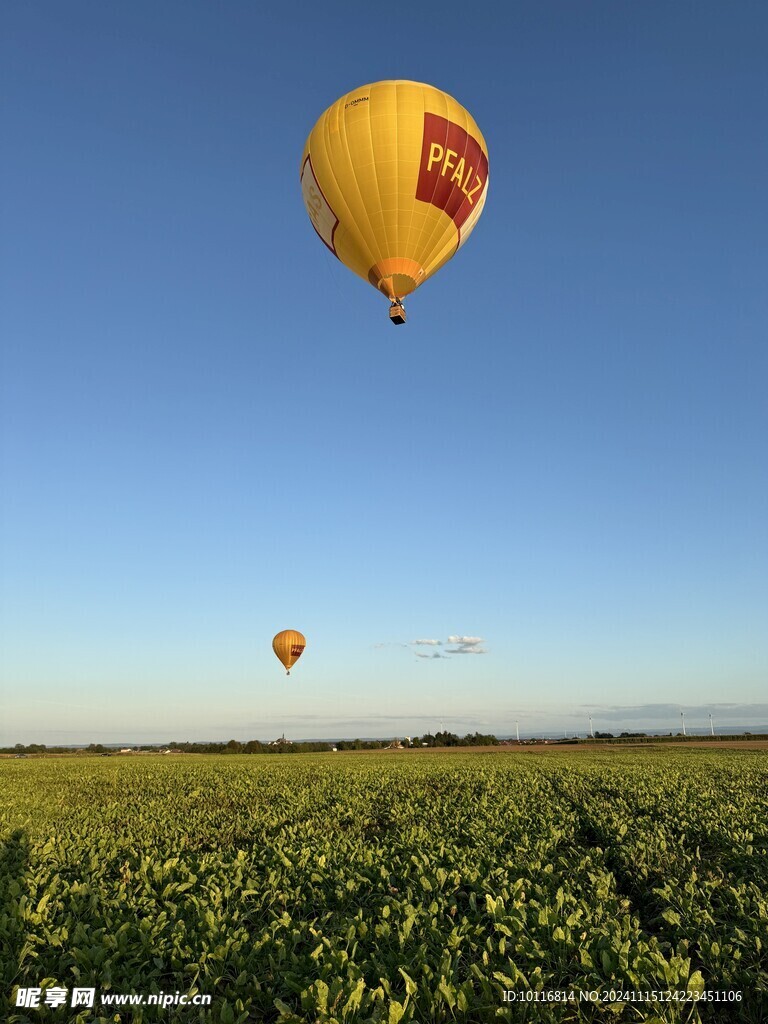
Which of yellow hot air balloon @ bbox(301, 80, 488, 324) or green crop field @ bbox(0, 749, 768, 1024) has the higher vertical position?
yellow hot air balloon @ bbox(301, 80, 488, 324)

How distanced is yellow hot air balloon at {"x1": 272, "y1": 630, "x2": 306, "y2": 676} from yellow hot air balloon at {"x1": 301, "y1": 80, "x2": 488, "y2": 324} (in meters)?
50.3

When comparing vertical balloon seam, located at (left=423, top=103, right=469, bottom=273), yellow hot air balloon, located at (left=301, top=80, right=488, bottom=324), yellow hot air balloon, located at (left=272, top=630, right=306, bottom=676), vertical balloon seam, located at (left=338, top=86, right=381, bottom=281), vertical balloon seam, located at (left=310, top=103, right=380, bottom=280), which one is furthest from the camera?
yellow hot air balloon, located at (left=272, top=630, right=306, bottom=676)

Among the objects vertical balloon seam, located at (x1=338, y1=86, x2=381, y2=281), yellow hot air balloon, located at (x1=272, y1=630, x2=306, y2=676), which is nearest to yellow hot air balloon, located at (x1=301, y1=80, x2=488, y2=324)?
vertical balloon seam, located at (x1=338, y1=86, x2=381, y2=281)

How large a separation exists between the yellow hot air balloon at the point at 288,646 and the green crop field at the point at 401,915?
4866 centimetres

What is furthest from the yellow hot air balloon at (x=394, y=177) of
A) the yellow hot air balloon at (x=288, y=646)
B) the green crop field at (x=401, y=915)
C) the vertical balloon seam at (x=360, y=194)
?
the yellow hot air balloon at (x=288, y=646)

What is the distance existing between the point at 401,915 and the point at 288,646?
195 ft

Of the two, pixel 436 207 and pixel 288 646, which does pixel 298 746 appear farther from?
pixel 436 207

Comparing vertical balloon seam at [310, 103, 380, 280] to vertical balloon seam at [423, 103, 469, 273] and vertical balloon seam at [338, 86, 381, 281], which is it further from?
vertical balloon seam at [423, 103, 469, 273]

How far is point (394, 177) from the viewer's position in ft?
65.4

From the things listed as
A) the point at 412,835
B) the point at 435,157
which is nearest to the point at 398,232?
the point at 435,157

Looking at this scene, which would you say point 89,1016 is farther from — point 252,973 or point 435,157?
point 435,157

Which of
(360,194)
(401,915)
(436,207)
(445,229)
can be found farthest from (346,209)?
(401,915)

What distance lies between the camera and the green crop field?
500 cm

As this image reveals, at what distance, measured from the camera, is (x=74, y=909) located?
730 cm
